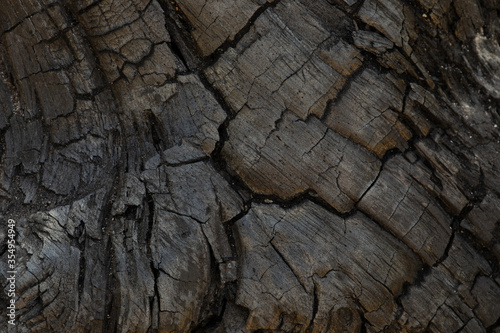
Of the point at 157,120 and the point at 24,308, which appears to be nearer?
the point at 24,308

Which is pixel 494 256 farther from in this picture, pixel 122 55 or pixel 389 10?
pixel 122 55

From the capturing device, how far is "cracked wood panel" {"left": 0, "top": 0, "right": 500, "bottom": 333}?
1906 millimetres

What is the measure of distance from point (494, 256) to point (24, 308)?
2.22 metres

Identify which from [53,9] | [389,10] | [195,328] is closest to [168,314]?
[195,328]

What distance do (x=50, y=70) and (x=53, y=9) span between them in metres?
0.29

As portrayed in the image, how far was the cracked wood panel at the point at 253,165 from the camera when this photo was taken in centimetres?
191

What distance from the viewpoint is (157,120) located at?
2.07 meters

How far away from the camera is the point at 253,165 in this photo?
1986mm

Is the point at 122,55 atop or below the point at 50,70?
atop

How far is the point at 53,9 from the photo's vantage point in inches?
79.9

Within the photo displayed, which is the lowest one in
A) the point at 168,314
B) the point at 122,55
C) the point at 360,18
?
the point at 168,314

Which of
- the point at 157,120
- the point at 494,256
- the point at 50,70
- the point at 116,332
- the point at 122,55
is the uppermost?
the point at 494,256

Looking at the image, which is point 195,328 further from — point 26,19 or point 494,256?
point 26,19

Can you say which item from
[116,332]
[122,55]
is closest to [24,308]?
[116,332]
